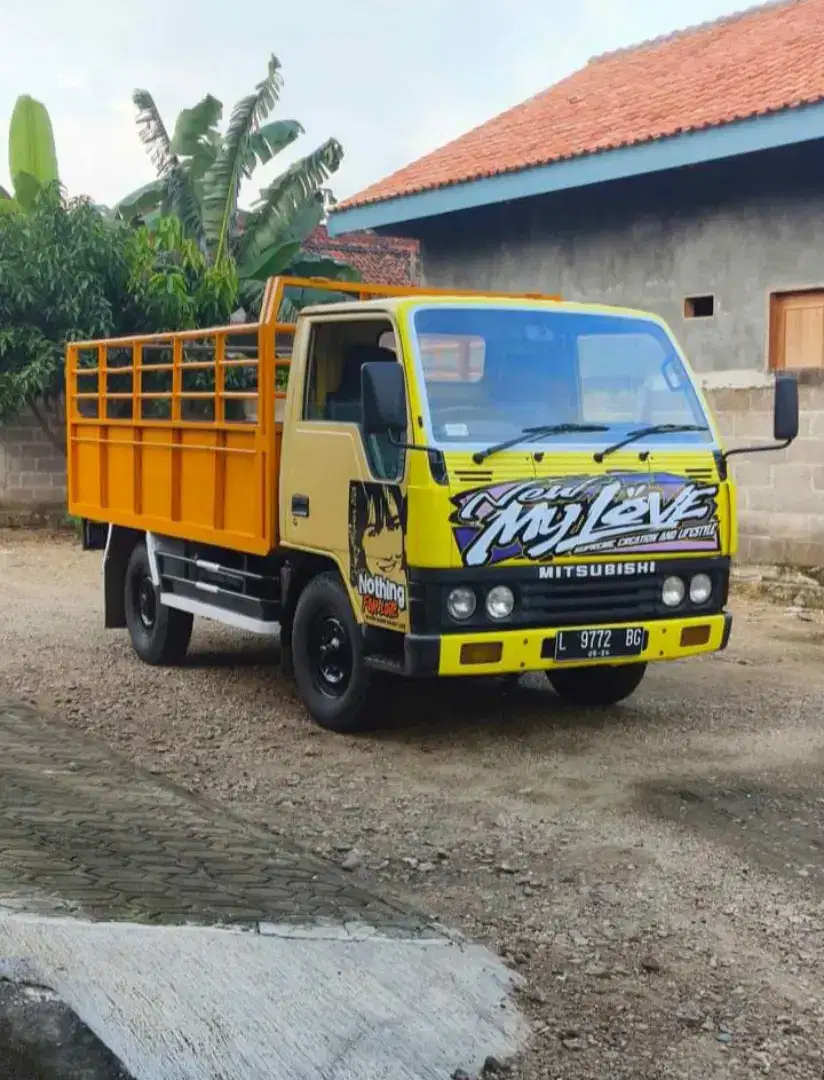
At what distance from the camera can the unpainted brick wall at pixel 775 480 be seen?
1110 cm

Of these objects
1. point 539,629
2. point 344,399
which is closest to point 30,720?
point 344,399

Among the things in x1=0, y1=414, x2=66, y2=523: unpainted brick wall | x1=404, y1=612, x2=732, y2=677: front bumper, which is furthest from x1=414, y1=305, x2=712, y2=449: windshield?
x1=0, y1=414, x2=66, y2=523: unpainted brick wall

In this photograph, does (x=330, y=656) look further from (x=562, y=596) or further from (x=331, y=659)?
(x=562, y=596)

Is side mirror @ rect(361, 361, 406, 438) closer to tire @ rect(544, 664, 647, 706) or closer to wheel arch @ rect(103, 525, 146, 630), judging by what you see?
tire @ rect(544, 664, 647, 706)

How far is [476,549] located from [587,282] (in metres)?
8.71

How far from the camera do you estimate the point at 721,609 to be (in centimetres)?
695

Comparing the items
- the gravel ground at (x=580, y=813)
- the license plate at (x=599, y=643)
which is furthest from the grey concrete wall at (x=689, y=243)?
the license plate at (x=599, y=643)

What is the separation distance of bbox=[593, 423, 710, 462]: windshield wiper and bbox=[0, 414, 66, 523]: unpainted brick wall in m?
12.3

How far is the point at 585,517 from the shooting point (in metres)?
6.42

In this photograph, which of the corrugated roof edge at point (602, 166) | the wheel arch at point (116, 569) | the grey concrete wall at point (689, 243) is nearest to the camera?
the wheel arch at point (116, 569)

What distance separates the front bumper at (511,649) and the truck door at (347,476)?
0.67ft

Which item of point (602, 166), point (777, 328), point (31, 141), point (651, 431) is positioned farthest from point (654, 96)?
point (651, 431)

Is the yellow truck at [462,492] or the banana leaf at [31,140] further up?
the banana leaf at [31,140]

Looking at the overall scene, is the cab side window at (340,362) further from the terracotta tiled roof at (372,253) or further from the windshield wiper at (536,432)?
the terracotta tiled roof at (372,253)
